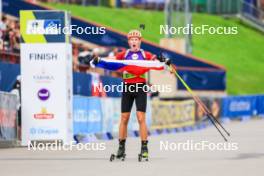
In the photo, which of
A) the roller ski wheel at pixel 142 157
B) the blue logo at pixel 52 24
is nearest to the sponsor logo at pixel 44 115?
the blue logo at pixel 52 24

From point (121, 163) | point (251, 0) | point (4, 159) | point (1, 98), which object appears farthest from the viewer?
point (251, 0)

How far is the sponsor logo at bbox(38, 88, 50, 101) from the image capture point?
61.9 feet

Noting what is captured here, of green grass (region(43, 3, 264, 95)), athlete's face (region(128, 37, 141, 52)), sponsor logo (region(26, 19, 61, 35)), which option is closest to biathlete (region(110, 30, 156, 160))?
athlete's face (region(128, 37, 141, 52))

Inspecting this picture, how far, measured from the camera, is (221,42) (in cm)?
6272

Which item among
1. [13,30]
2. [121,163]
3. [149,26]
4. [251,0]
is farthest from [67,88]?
[251,0]

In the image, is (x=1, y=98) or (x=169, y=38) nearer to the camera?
(x=1, y=98)

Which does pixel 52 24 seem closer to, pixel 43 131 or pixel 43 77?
pixel 43 77

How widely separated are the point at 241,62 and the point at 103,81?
1392 inches

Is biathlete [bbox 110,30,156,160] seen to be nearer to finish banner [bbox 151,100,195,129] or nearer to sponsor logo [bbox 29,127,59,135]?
sponsor logo [bbox 29,127,59,135]

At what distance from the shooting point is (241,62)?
5997 centimetres

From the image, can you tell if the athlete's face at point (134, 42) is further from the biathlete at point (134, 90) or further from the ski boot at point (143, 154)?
the ski boot at point (143, 154)

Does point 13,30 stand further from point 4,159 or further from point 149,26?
point 149,26

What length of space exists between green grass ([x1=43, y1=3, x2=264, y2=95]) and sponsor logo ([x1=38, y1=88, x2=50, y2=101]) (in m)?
35.0

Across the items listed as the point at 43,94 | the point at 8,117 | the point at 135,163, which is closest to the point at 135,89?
the point at 135,163
